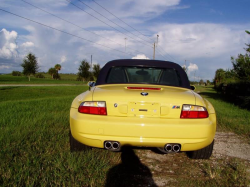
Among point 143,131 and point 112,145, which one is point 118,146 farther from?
point 143,131

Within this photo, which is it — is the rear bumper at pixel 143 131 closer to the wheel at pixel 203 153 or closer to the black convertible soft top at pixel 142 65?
the wheel at pixel 203 153

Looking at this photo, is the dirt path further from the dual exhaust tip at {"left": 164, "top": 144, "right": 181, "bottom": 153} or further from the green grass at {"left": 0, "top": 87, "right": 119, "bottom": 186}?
the green grass at {"left": 0, "top": 87, "right": 119, "bottom": 186}

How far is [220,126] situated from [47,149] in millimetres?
4726

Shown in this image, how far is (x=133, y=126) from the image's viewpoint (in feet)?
8.55

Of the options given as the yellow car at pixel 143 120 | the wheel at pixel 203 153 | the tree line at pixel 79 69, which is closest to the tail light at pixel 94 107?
the yellow car at pixel 143 120

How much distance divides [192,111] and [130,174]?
3.55 feet

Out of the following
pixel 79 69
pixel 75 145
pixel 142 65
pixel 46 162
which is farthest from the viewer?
pixel 79 69

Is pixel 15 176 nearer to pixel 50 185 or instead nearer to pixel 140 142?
pixel 50 185

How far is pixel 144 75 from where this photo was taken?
420 cm

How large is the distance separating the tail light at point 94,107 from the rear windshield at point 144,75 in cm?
98

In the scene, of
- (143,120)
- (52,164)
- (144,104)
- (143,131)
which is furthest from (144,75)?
(52,164)

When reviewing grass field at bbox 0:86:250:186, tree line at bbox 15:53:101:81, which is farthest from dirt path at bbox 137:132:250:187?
tree line at bbox 15:53:101:81

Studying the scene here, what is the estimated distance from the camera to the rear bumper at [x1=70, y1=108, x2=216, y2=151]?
2.61 meters

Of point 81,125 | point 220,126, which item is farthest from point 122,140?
point 220,126
